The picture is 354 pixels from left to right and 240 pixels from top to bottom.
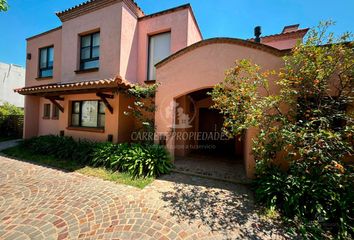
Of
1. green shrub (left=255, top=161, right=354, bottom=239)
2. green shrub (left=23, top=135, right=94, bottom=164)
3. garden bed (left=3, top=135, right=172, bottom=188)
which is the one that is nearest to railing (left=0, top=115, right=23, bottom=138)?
garden bed (left=3, top=135, right=172, bottom=188)

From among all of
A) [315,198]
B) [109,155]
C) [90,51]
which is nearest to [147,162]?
[109,155]

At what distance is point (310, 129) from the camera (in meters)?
3.50

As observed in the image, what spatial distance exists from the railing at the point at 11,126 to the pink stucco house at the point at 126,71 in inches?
230

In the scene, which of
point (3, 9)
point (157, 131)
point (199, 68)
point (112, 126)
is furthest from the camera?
A: point (112, 126)

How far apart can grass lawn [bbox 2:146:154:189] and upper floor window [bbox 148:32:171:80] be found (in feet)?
17.3

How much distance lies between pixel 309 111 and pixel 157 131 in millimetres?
4953

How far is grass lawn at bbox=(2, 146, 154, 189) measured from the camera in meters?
5.16

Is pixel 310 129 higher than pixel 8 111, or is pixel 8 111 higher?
pixel 8 111

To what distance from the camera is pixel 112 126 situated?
25.1 ft

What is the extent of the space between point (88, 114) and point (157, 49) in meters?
5.19

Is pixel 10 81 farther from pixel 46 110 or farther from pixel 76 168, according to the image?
pixel 76 168

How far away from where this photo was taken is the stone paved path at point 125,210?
3.03 metres

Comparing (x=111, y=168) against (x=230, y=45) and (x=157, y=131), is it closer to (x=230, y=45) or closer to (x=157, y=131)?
(x=157, y=131)

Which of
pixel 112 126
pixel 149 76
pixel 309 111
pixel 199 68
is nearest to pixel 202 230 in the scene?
pixel 309 111
